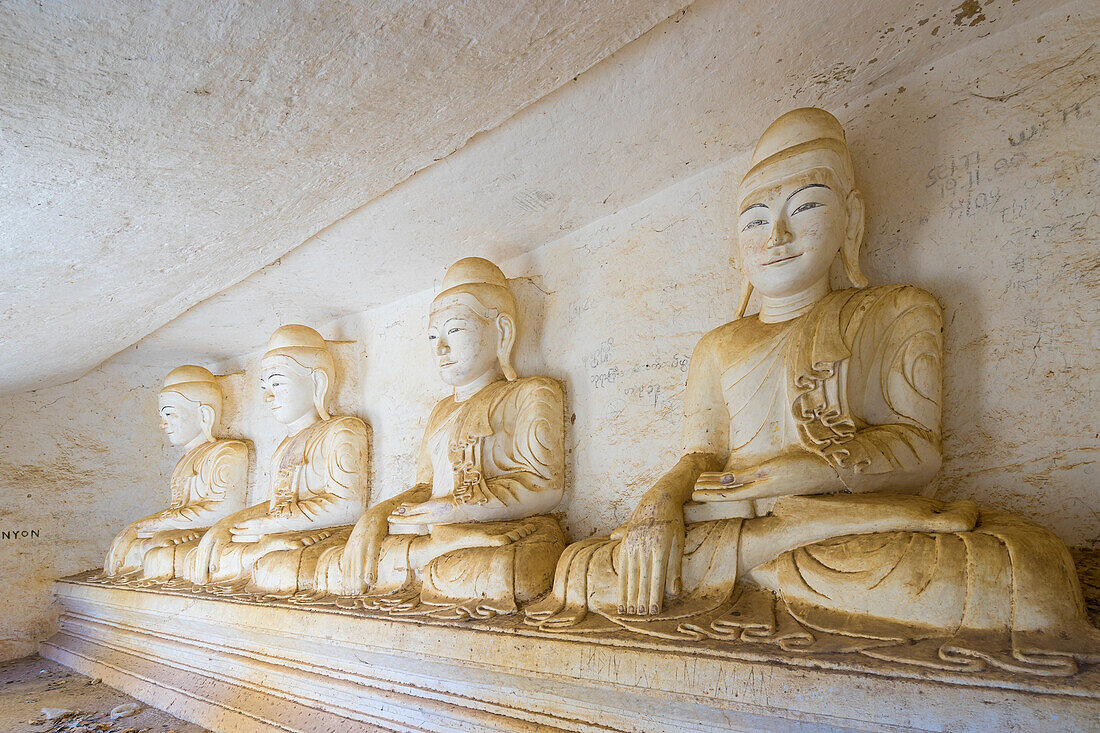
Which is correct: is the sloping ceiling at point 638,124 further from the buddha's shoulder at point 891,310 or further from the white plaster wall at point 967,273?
the buddha's shoulder at point 891,310

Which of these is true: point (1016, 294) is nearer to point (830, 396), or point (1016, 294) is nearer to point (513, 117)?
point (830, 396)

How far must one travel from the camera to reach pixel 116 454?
6.47m

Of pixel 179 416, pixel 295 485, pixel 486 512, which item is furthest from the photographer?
pixel 179 416

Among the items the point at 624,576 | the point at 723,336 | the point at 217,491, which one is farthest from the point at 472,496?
the point at 217,491

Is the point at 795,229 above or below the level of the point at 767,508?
above

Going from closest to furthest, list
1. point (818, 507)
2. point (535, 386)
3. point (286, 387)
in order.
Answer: point (818, 507) < point (535, 386) < point (286, 387)

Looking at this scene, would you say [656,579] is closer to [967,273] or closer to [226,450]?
[967,273]

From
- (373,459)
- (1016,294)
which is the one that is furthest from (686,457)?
(373,459)

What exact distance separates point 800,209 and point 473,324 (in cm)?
173

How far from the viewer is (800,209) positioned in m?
2.45

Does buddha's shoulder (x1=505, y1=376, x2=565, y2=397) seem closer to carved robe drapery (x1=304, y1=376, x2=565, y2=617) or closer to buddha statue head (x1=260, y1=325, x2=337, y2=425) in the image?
carved robe drapery (x1=304, y1=376, x2=565, y2=617)

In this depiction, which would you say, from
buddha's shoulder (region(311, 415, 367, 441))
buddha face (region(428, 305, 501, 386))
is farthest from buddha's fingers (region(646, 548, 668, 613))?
buddha's shoulder (region(311, 415, 367, 441))

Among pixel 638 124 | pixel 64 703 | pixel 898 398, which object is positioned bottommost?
pixel 64 703

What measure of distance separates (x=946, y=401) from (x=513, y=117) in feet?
6.45
